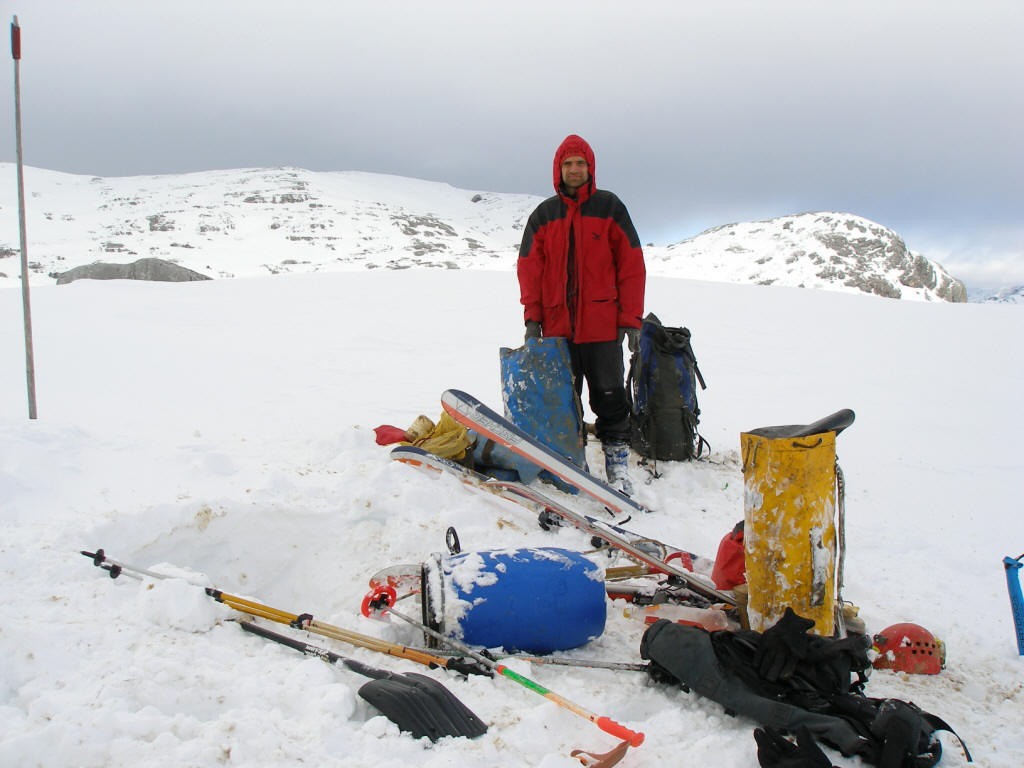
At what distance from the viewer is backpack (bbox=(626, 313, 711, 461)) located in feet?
14.3

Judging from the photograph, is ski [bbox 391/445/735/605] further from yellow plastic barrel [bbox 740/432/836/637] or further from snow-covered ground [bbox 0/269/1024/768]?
yellow plastic barrel [bbox 740/432/836/637]

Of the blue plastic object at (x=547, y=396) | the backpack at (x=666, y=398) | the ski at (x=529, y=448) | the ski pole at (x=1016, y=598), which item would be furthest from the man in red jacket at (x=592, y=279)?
the ski pole at (x=1016, y=598)

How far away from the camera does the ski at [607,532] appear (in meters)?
2.47

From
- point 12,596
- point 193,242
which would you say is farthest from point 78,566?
point 193,242

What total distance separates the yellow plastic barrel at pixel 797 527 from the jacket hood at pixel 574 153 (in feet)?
7.32

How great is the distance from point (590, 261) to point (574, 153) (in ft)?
2.09

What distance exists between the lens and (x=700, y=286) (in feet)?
43.1

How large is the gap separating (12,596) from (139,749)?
0.86m

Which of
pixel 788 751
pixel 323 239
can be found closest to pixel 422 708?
pixel 788 751

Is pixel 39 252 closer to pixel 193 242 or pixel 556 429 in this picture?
pixel 193 242

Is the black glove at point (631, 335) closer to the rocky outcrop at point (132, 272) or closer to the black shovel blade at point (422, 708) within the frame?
the black shovel blade at point (422, 708)

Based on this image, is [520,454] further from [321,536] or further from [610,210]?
[610,210]

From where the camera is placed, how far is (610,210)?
3826 mm

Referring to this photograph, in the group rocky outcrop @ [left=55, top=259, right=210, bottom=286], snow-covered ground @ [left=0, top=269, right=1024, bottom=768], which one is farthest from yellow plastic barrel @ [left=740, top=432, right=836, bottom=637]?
rocky outcrop @ [left=55, top=259, right=210, bottom=286]
